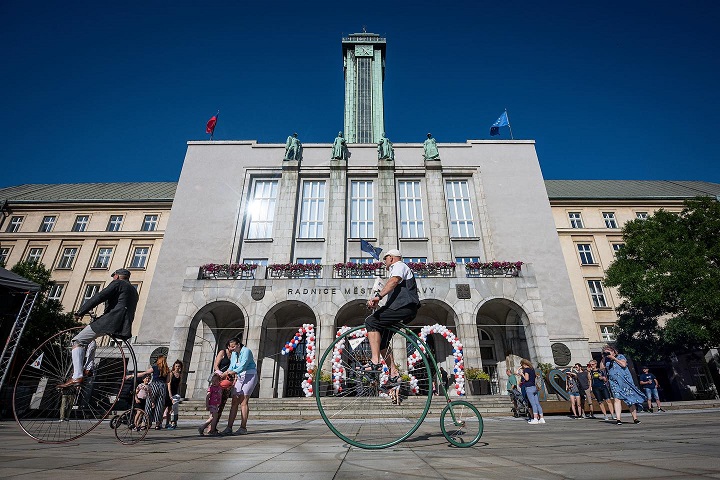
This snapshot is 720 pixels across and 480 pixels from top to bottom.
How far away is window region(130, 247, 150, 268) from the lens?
34.2 meters

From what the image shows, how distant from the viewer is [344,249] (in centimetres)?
2627

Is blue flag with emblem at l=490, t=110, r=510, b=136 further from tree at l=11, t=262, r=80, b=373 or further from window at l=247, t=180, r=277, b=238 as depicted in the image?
tree at l=11, t=262, r=80, b=373

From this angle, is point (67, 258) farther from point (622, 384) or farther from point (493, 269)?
point (622, 384)

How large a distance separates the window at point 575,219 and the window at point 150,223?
45.9 m

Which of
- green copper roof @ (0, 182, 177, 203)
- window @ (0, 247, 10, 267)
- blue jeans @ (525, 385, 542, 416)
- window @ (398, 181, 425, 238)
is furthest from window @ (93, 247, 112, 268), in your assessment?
blue jeans @ (525, 385, 542, 416)

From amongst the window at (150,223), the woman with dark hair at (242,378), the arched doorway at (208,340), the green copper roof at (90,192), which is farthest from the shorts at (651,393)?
the green copper roof at (90,192)

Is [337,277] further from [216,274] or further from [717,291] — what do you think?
[717,291]

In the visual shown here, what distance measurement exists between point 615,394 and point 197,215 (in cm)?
2865

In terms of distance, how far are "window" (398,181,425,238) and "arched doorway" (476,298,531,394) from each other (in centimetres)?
795

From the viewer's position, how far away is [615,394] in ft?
30.5

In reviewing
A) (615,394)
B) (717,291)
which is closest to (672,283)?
(717,291)

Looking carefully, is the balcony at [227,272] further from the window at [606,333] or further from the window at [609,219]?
the window at [609,219]

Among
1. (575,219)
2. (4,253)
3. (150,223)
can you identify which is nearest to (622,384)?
(575,219)

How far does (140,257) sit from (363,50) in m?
52.1
